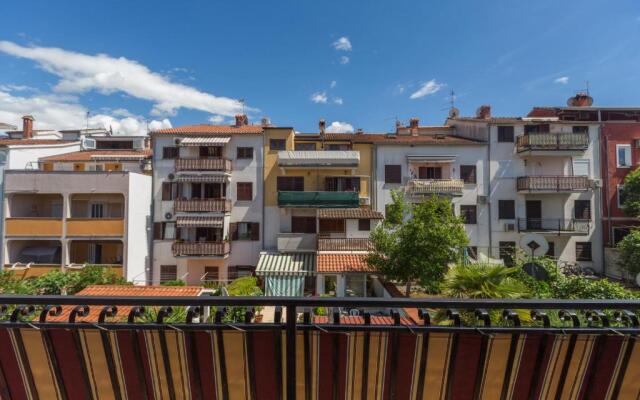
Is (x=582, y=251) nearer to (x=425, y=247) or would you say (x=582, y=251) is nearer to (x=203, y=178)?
(x=425, y=247)

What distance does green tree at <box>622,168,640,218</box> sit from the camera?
77.8ft

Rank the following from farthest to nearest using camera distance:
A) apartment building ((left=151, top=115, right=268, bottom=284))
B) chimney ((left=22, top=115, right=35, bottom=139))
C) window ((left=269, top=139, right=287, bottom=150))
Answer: chimney ((left=22, top=115, right=35, bottom=139)) → window ((left=269, top=139, right=287, bottom=150)) → apartment building ((left=151, top=115, right=268, bottom=284))

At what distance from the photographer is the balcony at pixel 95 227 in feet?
72.9

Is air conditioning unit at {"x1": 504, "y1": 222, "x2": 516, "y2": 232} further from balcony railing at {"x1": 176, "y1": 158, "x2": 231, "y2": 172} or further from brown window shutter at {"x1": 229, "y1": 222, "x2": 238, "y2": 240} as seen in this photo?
balcony railing at {"x1": 176, "y1": 158, "x2": 231, "y2": 172}

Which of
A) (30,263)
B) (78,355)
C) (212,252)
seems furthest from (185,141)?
(78,355)

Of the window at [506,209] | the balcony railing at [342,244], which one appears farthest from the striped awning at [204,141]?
the window at [506,209]

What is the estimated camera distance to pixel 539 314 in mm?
2461

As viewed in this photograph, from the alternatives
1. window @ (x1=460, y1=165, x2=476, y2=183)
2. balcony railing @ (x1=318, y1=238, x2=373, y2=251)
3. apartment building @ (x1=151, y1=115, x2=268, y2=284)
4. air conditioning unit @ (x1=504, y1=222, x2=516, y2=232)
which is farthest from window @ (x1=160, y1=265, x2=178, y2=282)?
air conditioning unit @ (x1=504, y1=222, x2=516, y2=232)

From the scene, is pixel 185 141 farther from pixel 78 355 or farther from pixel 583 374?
pixel 583 374

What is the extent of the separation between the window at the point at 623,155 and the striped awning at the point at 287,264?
27739 mm

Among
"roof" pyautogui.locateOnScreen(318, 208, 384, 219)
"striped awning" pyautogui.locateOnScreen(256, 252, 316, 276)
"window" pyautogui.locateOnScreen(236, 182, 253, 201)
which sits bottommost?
"striped awning" pyautogui.locateOnScreen(256, 252, 316, 276)

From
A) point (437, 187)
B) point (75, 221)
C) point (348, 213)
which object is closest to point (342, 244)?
point (348, 213)

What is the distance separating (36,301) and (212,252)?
73.5 ft

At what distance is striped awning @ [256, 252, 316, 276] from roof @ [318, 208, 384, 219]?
339 cm
